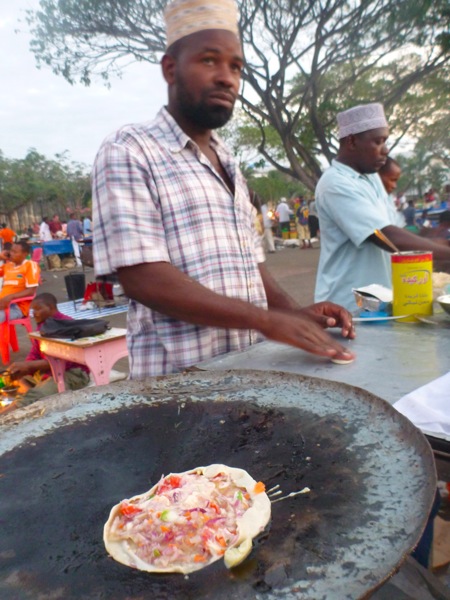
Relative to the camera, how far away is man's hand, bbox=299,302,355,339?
185 cm

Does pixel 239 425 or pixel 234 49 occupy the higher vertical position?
pixel 234 49

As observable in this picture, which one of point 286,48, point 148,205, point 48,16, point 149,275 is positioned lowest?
point 149,275

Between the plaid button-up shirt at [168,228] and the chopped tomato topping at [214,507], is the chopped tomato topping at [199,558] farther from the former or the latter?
the plaid button-up shirt at [168,228]

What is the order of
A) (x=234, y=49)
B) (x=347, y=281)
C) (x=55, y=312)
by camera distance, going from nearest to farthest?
(x=234, y=49) < (x=347, y=281) < (x=55, y=312)

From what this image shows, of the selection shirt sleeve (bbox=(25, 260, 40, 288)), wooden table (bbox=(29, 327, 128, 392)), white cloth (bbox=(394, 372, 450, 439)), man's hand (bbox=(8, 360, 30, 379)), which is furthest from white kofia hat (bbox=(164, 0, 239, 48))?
shirt sleeve (bbox=(25, 260, 40, 288))

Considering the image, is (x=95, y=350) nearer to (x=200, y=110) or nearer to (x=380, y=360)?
(x=200, y=110)

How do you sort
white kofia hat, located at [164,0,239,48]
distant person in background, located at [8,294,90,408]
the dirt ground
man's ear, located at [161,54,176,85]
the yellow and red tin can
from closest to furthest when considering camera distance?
white kofia hat, located at [164,0,239,48], man's ear, located at [161,54,176,85], the yellow and red tin can, distant person in background, located at [8,294,90,408], the dirt ground

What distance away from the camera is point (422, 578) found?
42.7 inches

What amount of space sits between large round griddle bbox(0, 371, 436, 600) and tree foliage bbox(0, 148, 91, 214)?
2864cm

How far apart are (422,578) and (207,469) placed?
56cm

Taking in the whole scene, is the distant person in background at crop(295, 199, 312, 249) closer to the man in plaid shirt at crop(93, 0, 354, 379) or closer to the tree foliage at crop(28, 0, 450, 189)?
the tree foliage at crop(28, 0, 450, 189)

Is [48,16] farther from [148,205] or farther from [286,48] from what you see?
[148,205]

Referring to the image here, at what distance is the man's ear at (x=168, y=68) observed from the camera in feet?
5.76

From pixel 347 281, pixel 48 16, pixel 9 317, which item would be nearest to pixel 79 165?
pixel 48 16
